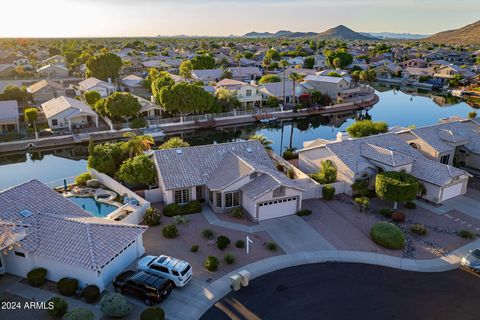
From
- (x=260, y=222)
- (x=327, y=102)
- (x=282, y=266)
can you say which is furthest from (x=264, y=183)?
(x=327, y=102)

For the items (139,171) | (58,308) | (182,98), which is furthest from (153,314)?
(182,98)

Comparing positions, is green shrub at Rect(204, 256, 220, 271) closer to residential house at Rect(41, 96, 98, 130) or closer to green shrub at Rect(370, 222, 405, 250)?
green shrub at Rect(370, 222, 405, 250)

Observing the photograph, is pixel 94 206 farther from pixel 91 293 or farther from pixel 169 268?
pixel 169 268

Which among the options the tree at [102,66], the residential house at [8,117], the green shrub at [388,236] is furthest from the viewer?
the tree at [102,66]

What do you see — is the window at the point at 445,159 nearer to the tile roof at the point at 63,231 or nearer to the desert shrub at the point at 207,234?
the desert shrub at the point at 207,234

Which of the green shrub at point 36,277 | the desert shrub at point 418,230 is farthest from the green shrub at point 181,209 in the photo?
the desert shrub at point 418,230

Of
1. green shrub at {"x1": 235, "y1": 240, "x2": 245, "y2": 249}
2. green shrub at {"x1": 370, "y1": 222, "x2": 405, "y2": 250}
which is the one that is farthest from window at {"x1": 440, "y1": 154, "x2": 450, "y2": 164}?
green shrub at {"x1": 235, "y1": 240, "x2": 245, "y2": 249}
